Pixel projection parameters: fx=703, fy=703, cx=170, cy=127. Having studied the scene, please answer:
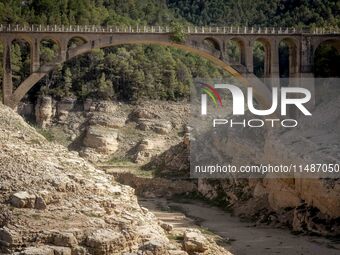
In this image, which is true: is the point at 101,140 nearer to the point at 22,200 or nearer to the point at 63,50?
the point at 63,50

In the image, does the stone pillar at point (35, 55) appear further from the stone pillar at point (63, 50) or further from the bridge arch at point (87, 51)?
the stone pillar at point (63, 50)

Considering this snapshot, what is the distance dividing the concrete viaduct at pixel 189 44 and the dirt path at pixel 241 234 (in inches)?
496

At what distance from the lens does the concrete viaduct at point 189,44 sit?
61.2 meters

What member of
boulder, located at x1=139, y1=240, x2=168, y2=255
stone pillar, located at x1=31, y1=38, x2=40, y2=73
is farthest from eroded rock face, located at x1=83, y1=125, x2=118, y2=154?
boulder, located at x1=139, y1=240, x2=168, y2=255

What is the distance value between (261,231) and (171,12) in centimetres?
7114

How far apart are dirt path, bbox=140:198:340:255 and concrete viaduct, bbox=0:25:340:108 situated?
12588 mm

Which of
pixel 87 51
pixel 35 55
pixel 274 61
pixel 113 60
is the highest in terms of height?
pixel 113 60

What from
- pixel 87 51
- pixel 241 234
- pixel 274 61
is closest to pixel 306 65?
pixel 274 61

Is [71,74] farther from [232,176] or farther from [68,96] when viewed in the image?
[232,176]

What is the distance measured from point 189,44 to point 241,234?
21214mm

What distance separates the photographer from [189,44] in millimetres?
62656

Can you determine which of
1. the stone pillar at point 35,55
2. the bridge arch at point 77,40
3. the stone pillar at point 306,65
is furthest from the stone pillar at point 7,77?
the stone pillar at point 306,65

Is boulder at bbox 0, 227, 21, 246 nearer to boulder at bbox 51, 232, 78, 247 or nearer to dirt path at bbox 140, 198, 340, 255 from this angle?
boulder at bbox 51, 232, 78, 247

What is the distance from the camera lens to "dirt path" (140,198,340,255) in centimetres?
4184
